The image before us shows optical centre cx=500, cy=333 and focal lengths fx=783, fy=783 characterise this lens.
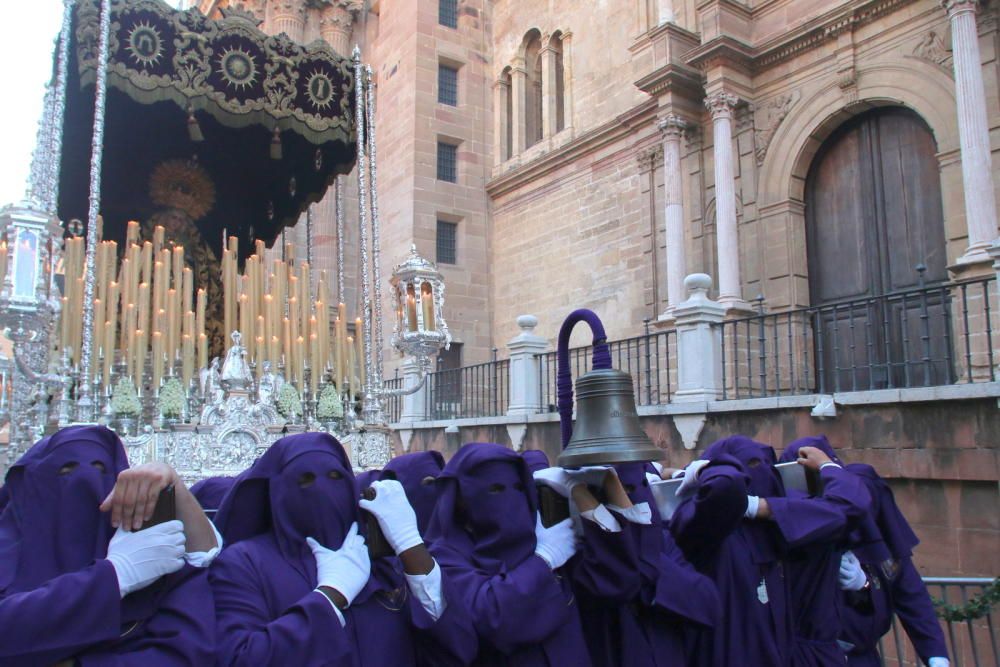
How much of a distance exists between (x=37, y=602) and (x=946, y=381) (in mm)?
11466

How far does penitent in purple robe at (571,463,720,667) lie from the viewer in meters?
2.89

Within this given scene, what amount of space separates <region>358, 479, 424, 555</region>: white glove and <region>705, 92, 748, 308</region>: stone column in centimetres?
1171

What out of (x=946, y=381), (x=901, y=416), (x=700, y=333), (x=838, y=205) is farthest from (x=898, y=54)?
(x=901, y=416)

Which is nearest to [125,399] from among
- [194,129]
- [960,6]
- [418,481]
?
[194,129]

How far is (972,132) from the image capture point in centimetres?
1062

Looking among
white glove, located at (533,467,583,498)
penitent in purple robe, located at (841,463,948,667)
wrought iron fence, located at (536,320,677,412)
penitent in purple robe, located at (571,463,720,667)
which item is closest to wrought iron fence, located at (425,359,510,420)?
wrought iron fence, located at (536,320,677,412)

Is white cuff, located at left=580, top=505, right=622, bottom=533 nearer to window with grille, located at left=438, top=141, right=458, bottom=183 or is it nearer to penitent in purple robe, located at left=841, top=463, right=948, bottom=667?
penitent in purple robe, located at left=841, top=463, right=948, bottom=667

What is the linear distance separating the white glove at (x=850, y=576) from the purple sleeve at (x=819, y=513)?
45 centimetres

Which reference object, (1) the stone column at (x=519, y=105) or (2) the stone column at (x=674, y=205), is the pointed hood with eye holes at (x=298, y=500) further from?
(1) the stone column at (x=519, y=105)

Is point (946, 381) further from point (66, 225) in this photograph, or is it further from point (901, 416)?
point (66, 225)

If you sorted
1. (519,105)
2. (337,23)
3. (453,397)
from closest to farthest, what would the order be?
(453,397), (519,105), (337,23)

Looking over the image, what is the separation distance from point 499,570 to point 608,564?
40 centimetres

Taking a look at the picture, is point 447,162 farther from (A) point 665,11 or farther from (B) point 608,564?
(B) point 608,564

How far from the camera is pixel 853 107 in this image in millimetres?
12992
